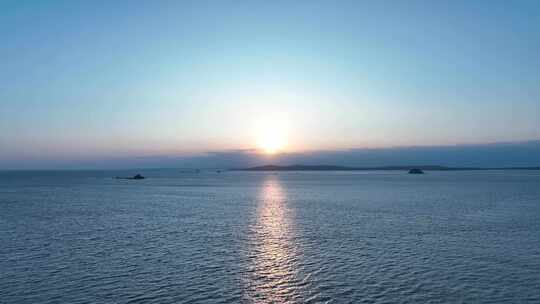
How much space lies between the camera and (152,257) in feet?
104

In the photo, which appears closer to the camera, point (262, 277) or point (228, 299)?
point (228, 299)

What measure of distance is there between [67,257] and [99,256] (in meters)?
2.22

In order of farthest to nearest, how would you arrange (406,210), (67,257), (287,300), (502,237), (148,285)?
(406,210) → (502,237) → (67,257) → (148,285) → (287,300)

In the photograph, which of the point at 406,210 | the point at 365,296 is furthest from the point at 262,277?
the point at 406,210

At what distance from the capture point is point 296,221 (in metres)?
53.2

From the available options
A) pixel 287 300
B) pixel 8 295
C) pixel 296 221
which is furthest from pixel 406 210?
pixel 8 295

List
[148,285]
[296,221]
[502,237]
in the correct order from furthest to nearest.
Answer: [296,221] → [502,237] → [148,285]

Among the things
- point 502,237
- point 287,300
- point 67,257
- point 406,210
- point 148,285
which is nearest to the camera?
point 287,300

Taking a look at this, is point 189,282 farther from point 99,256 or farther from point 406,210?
point 406,210

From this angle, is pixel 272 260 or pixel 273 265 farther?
pixel 272 260

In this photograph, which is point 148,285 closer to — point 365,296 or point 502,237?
point 365,296

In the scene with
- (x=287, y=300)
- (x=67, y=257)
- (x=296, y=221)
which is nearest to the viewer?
(x=287, y=300)

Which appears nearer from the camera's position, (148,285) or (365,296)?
(365,296)

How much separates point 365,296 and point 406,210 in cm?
4564
